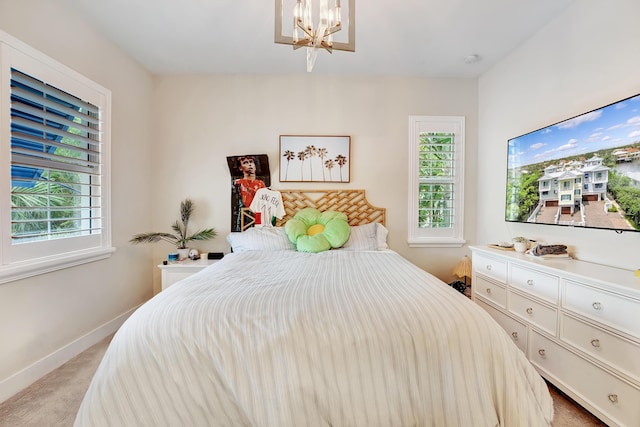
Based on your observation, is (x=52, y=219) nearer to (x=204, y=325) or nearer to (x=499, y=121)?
(x=204, y=325)

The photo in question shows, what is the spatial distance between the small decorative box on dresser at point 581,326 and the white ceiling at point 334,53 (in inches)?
73.0

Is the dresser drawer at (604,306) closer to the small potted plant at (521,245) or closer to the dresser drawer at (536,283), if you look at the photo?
the dresser drawer at (536,283)

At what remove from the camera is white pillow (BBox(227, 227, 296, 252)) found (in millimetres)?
2486

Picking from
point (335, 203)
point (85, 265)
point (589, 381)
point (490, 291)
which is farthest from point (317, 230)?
point (589, 381)

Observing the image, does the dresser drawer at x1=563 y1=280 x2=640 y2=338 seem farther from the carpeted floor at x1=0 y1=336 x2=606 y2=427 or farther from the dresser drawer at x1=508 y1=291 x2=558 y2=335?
the carpeted floor at x1=0 y1=336 x2=606 y2=427

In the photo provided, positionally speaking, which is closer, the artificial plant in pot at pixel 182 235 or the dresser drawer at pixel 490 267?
the dresser drawer at pixel 490 267

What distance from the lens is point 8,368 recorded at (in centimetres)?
155

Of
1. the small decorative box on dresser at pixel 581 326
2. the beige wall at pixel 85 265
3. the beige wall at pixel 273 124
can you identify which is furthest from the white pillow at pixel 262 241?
the small decorative box on dresser at pixel 581 326

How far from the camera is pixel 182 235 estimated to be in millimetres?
2857

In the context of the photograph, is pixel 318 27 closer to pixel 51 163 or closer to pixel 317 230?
pixel 317 230

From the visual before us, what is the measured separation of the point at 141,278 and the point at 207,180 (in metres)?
1.24

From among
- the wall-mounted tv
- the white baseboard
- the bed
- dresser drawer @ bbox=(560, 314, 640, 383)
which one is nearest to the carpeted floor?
the white baseboard

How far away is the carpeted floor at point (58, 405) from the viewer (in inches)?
54.6

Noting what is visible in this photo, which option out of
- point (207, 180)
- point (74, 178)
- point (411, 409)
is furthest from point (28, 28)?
point (411, 409)
